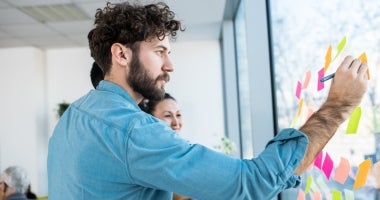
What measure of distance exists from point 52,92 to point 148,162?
202 inches

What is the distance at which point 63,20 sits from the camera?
404 centimetres

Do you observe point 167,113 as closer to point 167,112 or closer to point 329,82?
point 167,112

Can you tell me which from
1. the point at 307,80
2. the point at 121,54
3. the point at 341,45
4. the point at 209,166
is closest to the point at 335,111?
the point at 209,166

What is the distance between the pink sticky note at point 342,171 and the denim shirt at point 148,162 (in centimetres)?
33

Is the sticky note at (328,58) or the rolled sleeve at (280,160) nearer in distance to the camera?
the rolled sleeve at (280,160)

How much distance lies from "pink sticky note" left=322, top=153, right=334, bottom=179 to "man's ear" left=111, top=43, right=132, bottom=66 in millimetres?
622

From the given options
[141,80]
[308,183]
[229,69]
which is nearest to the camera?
[141,80]

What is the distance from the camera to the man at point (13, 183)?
260 centimetres

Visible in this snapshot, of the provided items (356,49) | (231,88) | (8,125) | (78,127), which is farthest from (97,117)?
(8,125)

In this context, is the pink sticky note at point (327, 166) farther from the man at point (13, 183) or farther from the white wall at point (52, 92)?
the white wall at point (52, 92)

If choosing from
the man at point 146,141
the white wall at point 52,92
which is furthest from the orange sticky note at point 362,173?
the white wall at point 52,92

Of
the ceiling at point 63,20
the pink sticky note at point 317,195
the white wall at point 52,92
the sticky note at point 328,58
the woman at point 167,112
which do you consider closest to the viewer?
the sticky note at point 328,58

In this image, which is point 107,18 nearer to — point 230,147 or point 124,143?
point 124,143

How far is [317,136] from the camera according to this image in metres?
0.75
